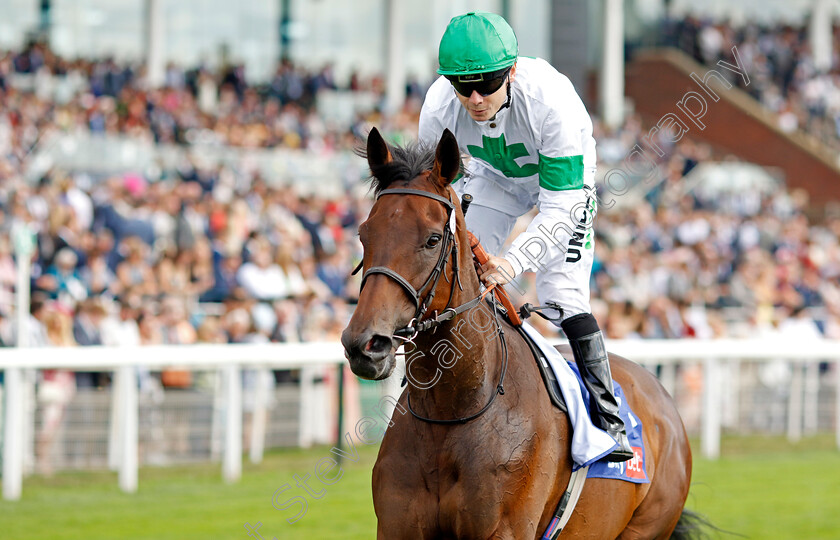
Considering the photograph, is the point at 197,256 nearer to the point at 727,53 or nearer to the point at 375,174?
the point at 375,174

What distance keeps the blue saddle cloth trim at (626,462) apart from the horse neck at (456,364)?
60 cm

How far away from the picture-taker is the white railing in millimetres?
6121

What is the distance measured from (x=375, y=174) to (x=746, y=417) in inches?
281

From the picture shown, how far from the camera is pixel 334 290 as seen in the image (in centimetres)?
942

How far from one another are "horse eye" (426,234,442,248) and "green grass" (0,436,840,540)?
3.02m

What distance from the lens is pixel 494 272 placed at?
3.10 metres

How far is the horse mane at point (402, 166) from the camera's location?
2.89m

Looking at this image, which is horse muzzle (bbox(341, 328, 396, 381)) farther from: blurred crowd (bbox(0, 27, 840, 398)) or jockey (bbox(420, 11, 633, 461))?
blurred crowd (bbox(0, 27, 840, 398))

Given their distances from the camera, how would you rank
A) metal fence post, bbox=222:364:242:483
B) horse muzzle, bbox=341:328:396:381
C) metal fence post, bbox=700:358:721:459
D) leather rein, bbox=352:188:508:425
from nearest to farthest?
horse muzzle, bbox=341:328:396:381
leather rein, bbox=352:188:508:425
metal fence post, bbox=222:364:242:483
metal fence post, bbox=700:358:721:459

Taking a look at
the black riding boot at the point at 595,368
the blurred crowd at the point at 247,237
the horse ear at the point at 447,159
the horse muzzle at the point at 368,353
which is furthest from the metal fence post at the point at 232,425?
the horse muzzle at the point at 368,353

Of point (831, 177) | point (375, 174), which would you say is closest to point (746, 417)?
point (375, 174)

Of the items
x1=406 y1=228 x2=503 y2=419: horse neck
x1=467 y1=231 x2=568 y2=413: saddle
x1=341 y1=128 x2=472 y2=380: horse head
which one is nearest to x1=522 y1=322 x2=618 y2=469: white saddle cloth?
x1=467 y1=231 x2=568 y2=413: saddle

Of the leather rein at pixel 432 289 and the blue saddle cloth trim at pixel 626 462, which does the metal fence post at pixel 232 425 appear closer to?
the blue saddle cloth trim at pixel 626 462

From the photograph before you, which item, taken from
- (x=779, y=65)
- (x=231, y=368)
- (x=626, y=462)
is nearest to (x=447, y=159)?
(x=626, y=462)
